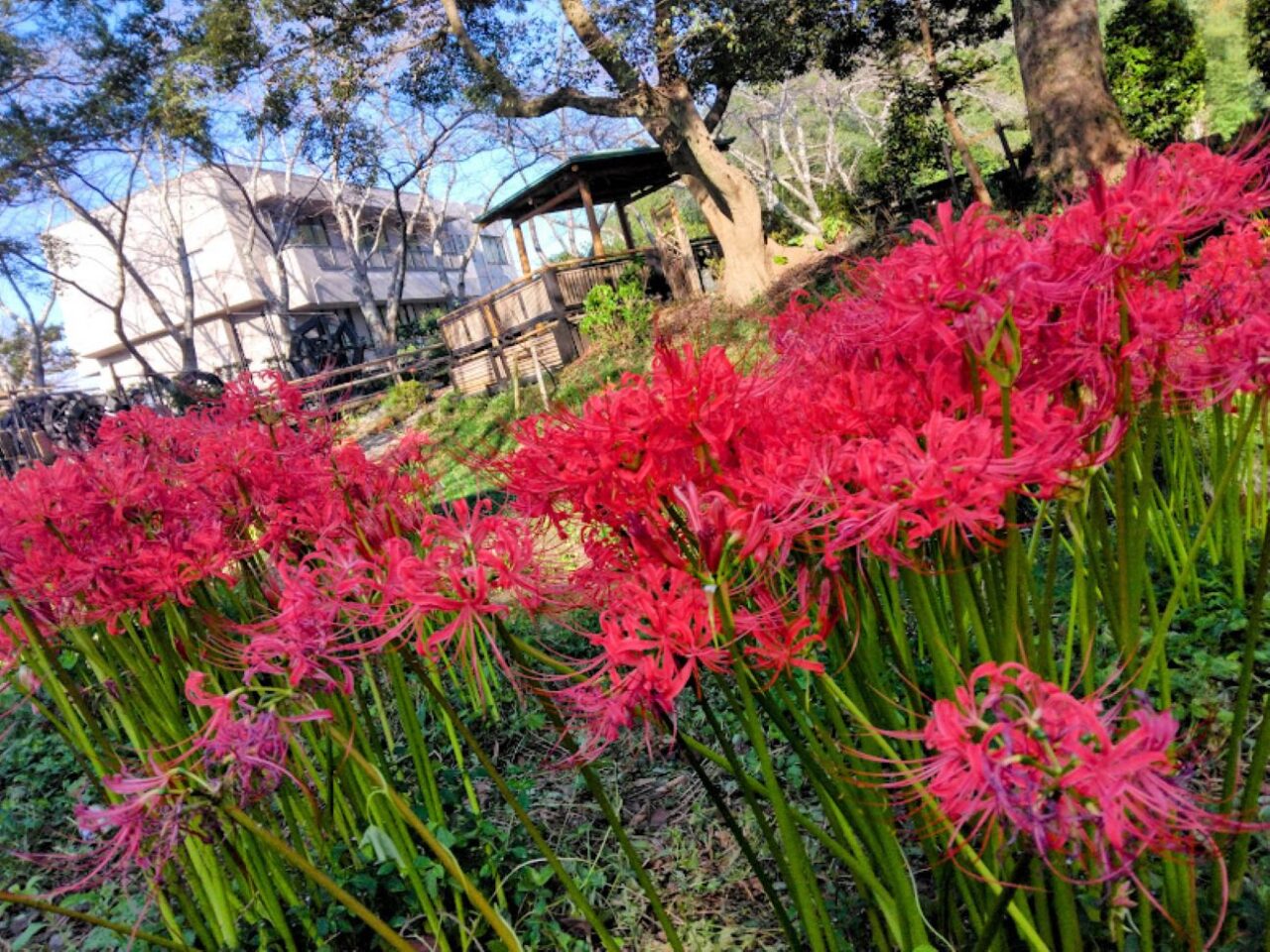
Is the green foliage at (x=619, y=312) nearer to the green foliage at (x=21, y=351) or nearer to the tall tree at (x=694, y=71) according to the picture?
the tall tree at (x=694, y=71)

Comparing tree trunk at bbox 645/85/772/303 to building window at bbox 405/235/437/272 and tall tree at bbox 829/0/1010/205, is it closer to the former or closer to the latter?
tall tree at bbox 829/0/1010/205

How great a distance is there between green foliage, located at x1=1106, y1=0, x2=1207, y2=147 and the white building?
61.5 feet

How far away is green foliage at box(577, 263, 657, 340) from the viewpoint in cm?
1175

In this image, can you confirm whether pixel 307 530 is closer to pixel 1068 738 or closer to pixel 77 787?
pixel 1068 738

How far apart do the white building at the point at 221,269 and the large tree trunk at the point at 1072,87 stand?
19875mm

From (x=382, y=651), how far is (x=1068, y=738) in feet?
4.23

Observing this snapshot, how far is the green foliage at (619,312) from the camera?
1175 centimetres

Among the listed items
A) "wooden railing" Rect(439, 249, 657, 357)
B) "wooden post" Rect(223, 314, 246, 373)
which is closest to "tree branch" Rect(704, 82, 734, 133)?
"wooden railing" Rect(439, 249, 657, 357)

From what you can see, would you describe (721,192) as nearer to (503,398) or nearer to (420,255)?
(503,398)

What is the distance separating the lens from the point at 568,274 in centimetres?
1450

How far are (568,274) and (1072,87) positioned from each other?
9509 mm

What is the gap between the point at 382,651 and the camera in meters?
1.59

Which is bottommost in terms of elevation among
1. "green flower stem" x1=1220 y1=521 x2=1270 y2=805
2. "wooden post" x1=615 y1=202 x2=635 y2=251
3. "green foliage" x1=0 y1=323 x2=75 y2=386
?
"green flower stem" x1=1220 y1=521 x2=1270 y2=805

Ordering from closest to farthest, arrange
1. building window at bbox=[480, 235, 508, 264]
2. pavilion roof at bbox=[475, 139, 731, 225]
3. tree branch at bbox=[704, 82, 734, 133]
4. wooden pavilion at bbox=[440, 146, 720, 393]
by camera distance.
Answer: tree branch at bbox=[704, 82, 734, 133]
wooden pavilion at bbox=[440, 146, 720, 393]
pavilion roof at bbox=[475, 139, 731, 225]
building window at bbox=[480, 235, 508, 264]
